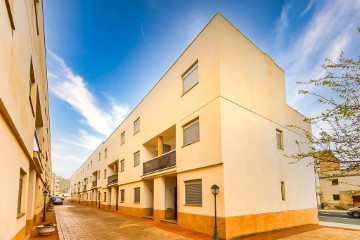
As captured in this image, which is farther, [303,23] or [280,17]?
[280,17]

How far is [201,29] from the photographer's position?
13.5 meters

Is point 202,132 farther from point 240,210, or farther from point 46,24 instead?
point 46,24

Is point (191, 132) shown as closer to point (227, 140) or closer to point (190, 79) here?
point (227, 140)

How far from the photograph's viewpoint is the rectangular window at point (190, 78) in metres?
13.7

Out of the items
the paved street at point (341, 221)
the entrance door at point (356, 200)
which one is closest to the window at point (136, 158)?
the paved street at point (341, 221)

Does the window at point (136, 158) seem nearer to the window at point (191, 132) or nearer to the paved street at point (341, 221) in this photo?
the window at point (191, 132)

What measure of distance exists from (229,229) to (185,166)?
167 inches

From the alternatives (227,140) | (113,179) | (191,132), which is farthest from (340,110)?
(113,179)

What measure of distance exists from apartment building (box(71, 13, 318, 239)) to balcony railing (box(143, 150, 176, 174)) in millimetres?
68

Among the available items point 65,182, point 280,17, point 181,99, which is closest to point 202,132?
point 181,99

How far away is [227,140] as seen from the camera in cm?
1101

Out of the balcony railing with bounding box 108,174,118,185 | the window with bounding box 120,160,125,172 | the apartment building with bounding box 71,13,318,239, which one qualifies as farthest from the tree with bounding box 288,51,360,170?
the balcony railing with bounding box 108,174,118,185

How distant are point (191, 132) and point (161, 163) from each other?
417 cm

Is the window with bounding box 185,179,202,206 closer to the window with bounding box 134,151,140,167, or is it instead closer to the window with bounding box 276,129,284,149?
the window with bounding box 276,129,284,149
